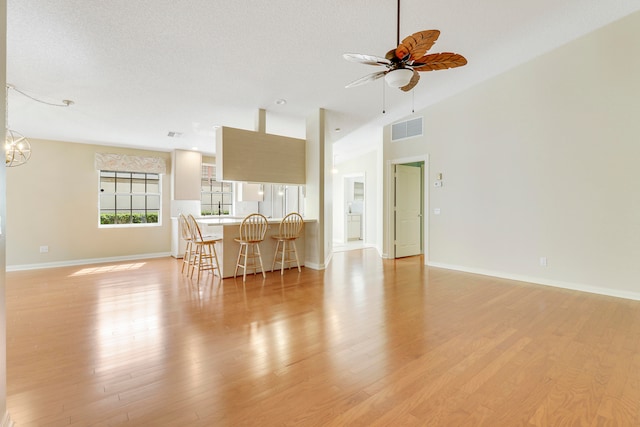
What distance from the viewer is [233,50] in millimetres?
3252

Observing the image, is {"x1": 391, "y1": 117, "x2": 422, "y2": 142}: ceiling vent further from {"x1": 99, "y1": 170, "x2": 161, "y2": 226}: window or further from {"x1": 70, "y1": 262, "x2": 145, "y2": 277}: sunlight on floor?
{"x1": 70, "y1": 262, "x2": 145, "y2": 277}: sunlight on floor

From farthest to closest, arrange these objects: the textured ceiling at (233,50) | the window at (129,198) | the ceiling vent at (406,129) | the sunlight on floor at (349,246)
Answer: the sunlight on floor at (349,246), the window at (129,198), the ceiling vent at (406,129), the textured ceiling at (233,50)

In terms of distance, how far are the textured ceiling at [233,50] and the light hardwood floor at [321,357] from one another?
2719 millimetres

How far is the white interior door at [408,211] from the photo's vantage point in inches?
263

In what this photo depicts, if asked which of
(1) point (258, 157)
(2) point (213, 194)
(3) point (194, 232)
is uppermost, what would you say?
(1) point (258, 157)

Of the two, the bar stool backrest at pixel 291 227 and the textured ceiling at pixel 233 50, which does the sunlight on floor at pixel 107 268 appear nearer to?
the textured ceiling at pixel 233 50

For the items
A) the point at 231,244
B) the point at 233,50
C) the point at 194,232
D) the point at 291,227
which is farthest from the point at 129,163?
the point at 233,50

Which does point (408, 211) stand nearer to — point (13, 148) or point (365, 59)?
point (365, 59)

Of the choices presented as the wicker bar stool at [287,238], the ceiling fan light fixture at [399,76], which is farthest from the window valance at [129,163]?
the ceiling fan light fixture at [399,76]

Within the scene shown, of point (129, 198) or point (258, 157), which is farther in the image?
point (129, 198)

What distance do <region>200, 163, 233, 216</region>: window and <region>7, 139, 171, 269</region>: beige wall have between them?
1603mm

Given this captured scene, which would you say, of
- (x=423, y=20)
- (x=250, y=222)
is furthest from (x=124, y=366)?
(x=423, y=20)

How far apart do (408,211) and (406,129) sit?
1.86 metres

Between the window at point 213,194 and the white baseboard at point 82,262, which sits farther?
the window at point 213,194
